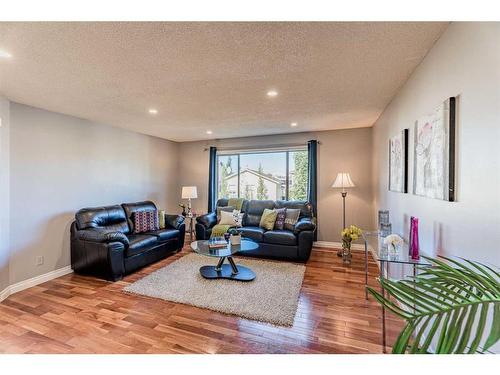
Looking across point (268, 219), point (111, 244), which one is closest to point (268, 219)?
point (268, 219)

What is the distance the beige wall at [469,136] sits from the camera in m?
1.12

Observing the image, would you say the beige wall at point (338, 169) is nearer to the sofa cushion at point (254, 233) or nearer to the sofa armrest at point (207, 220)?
the sofa cushion at point (254, 233)

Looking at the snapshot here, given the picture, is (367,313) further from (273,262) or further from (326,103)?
(326,103)

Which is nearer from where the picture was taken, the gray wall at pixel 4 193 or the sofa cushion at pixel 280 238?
the gray wall at pixel 4 193

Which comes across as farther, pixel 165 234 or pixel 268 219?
pixel 268 219

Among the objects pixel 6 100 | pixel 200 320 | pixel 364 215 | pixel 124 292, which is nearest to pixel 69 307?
pixel 124 292

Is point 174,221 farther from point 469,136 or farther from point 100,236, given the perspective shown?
point 469,136

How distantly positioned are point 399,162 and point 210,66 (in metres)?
2.23

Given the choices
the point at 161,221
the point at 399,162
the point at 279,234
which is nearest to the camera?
the point at 399,162

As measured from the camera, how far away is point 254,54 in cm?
183

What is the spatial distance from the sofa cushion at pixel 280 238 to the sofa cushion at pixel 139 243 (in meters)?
1.89

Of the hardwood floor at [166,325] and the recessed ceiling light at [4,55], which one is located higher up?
the recessed ceiling light at [4,55]

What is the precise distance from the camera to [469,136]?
1308 millimetres

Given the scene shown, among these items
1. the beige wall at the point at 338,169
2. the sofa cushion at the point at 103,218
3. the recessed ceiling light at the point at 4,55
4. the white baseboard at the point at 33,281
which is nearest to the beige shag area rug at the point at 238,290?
the sofa cushion at the point at 103,218
